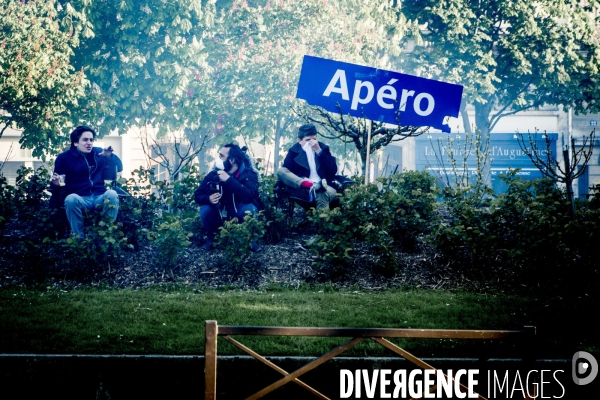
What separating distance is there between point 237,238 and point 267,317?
1927mm

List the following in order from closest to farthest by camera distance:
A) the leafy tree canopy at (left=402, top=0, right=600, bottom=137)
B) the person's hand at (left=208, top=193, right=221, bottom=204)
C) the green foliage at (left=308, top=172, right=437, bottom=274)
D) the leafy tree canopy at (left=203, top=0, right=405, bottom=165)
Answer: the green foliage at (left=308, top=172, right=437, bottom=274), the person's hand at (left=208, top=193, right=221, bottom=204), the leafy tree canopy at (left=203, top=0, right=405, bottom=165), the leafy tree canopy at (left=402, top=0, right=600, bottom=137)

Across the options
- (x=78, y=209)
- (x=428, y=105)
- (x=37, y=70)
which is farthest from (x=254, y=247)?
(x=37, y=70)

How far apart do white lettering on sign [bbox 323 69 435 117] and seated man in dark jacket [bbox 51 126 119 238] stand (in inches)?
135

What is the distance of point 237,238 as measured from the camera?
8453 mm

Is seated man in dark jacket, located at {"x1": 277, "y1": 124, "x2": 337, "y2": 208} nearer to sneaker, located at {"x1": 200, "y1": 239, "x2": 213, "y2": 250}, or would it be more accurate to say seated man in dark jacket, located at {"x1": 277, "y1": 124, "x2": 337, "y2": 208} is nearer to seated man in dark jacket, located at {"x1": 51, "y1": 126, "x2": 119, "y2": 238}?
sneaker, located at {"x1": 200, "y1": 239, "x2": 213, "y2": 250}

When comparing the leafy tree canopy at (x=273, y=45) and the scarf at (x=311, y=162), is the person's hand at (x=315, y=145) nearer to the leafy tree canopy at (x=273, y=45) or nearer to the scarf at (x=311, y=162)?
the scarf at (x=311, y=162)

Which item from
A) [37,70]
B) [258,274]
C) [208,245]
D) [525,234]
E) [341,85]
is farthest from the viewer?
[37,70]

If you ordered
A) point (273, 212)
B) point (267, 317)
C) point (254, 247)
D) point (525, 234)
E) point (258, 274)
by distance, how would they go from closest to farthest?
point (267, 317)
point (525, 234)
point (258, 274)
point (254, 247)
point (273, 212)

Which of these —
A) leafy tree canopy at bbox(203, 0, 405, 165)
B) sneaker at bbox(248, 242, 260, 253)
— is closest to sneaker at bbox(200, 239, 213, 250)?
sneaker at bbox(248, 242, 260, 253)

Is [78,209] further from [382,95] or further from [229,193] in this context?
[382,95]

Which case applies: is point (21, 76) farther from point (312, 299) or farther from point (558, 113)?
point (558, 113)

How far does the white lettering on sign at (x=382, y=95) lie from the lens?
926cm

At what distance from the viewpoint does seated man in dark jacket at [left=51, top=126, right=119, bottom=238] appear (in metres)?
8.80

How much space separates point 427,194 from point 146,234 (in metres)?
4.11
